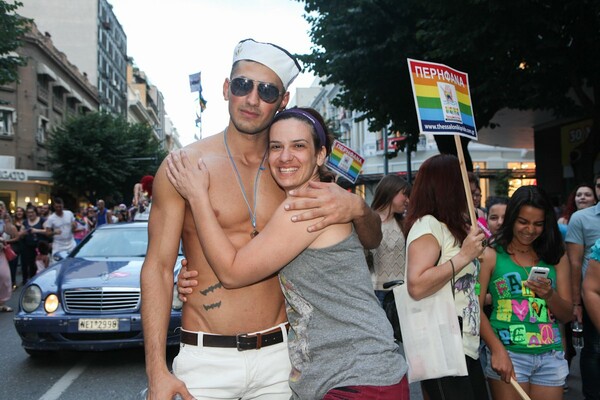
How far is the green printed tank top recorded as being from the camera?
11.3ft

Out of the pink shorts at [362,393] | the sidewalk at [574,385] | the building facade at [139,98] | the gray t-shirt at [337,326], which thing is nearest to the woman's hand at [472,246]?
the gray t-shirt at [337,326]

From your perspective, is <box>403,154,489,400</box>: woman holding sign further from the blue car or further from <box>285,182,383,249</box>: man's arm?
the blue car

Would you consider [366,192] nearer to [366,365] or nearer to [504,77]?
[504,77]

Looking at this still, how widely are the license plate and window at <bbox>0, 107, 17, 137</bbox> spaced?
29660 millimetres

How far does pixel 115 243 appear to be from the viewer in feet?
25.8

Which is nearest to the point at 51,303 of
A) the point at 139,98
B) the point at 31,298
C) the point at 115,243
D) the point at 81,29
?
the point at 31,298

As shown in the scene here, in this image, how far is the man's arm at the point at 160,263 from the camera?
7.40 ft

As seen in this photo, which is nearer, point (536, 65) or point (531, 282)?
point (531, 282)

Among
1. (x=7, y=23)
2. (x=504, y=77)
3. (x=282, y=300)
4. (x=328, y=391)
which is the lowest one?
(x=328, y=391)

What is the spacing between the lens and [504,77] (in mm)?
11195

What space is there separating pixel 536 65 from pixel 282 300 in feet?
32.5

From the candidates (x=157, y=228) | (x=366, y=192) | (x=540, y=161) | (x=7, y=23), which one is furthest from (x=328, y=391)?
(x=366, y=192)

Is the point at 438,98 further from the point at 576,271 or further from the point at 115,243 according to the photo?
the point at 115,243

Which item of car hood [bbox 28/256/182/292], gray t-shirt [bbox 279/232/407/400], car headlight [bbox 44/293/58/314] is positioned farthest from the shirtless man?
car headlight [bbox 44/293/58/314]
